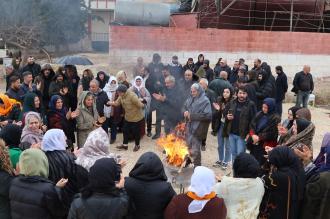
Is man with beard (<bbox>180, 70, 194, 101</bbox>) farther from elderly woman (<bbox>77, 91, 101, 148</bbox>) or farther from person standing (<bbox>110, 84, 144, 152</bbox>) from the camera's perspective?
elderly woman (<bbox>77, 91, 101, 148</bbox>)

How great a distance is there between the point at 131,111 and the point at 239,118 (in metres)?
2.60

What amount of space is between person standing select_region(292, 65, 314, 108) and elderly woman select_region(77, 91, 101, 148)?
7.34 m

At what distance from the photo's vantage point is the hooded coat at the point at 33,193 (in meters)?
3.68

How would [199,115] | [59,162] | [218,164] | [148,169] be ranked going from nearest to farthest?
[148,169], [59,162], [199,115], [218,164]

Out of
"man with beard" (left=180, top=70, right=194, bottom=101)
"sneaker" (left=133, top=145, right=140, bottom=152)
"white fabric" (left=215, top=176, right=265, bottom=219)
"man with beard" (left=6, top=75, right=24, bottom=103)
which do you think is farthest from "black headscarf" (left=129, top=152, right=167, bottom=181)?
"man with beard" (left=180, top=70, right=194, bottom=101)

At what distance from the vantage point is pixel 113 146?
374 inches

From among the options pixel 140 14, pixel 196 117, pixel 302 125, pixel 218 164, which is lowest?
pixel 218 164

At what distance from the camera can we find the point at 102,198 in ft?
11.3

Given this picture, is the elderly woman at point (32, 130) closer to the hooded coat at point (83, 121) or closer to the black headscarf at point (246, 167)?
the hooded coat at point (83, 121)

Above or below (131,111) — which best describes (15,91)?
above

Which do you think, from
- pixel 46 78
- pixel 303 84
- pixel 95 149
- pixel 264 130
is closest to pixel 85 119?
pixel 46 78

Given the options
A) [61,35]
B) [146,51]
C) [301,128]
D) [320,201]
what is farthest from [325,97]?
[61,35]

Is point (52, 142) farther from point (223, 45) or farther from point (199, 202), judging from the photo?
point (223, 45)

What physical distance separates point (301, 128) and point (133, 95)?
4.12 m
